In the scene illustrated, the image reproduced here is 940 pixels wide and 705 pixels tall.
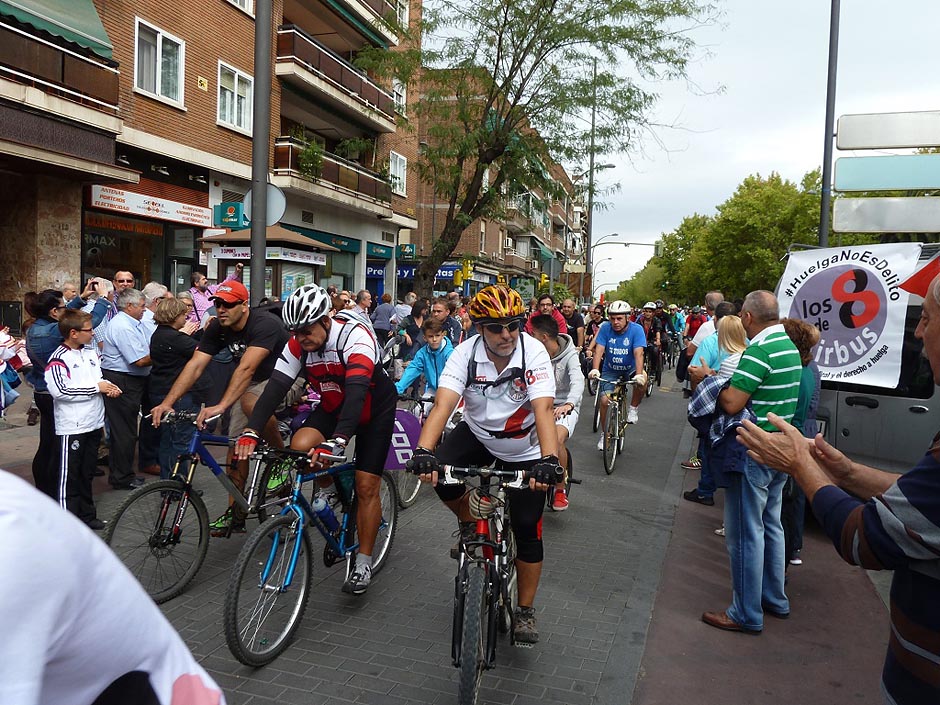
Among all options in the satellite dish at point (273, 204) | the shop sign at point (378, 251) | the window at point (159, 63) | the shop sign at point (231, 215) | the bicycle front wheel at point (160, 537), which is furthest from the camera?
the shop sign at point (378, 251)

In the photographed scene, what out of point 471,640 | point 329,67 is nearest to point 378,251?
point 329,67

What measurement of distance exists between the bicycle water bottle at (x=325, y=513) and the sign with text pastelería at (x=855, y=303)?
4161mm

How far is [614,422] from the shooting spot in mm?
9133

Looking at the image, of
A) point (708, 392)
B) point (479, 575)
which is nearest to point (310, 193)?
point (708, 392)

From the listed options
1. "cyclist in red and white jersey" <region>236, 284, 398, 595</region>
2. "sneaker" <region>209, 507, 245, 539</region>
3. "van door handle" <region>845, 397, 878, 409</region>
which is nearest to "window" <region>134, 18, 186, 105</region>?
"sneaker" <region>209, 507, 245, 539</region>

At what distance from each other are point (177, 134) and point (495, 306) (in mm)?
15767

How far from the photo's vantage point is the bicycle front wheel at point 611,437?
28.9ft

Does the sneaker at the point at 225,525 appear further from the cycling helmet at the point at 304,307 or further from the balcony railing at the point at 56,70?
the balcony railing at the point at 56,70

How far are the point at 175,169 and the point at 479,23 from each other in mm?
7817

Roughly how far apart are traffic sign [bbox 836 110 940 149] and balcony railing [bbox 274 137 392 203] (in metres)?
15.1

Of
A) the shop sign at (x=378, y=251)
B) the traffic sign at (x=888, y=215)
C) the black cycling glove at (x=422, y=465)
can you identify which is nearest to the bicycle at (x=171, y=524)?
the black cycling glove at (x=422, y=465)

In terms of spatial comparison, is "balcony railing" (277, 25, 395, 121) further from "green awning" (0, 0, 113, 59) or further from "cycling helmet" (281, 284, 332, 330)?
"cycling helmet" (281, 284, 332, 330)

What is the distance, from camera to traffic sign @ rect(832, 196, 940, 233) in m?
8.71

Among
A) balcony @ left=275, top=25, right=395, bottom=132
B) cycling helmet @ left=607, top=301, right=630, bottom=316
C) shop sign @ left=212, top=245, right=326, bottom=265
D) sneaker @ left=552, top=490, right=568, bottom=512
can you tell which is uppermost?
balcony @ left=275, top=25, right=395, bottom=132
